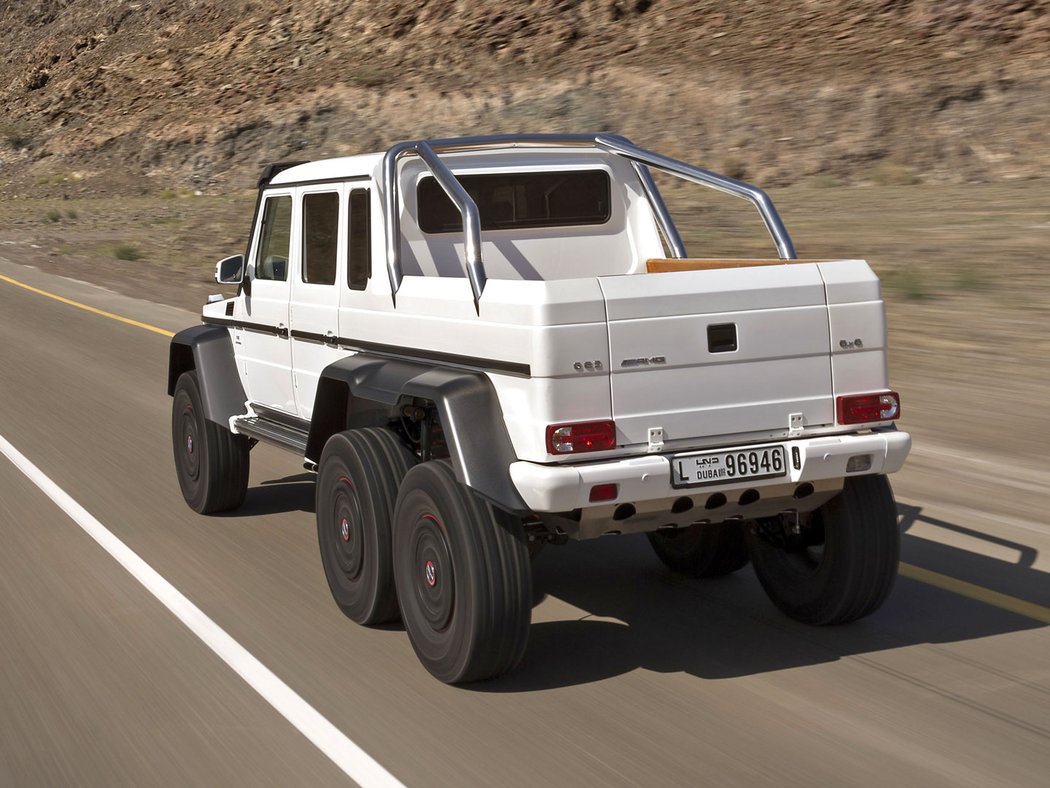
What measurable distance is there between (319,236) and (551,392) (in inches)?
96.8

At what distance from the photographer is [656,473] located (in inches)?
205

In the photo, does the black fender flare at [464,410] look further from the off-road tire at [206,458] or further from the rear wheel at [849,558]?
the off-road tire at [206,458]


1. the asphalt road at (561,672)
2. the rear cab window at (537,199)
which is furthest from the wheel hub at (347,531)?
the rear cab window at (537,199)

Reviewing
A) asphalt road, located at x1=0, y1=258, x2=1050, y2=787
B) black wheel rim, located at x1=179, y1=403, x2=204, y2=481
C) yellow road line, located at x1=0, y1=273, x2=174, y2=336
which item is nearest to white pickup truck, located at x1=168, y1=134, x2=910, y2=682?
asphalt road, located at x1=0, y1=258, x2=1050, y2=787

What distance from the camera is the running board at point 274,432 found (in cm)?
714

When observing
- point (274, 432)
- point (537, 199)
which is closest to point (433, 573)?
point (274, 432)

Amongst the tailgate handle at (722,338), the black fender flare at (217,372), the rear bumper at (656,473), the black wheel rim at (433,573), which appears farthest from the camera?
the black fender flare at (217,372)

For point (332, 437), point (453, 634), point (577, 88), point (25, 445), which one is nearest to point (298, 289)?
point (332, 437)

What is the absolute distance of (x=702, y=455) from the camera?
534cm

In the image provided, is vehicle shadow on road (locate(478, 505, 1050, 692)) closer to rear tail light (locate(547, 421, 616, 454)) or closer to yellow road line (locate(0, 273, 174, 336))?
rear tail light (locate(547, 421, 616, 454))

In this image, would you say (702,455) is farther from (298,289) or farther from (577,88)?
(577,88)

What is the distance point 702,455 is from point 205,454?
4.09 metres

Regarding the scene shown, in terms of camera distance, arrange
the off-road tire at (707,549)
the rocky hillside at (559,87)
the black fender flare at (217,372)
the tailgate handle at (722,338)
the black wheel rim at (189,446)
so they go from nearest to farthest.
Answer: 1. the tailgate handle at (722,338)
2. the off-road tire at (707,549)
3. the black fender flare at (217,372)
4. the black wheel rim at (189,446)
5. the rocky hillside at (559,87)

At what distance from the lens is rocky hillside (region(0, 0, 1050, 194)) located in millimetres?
35750
